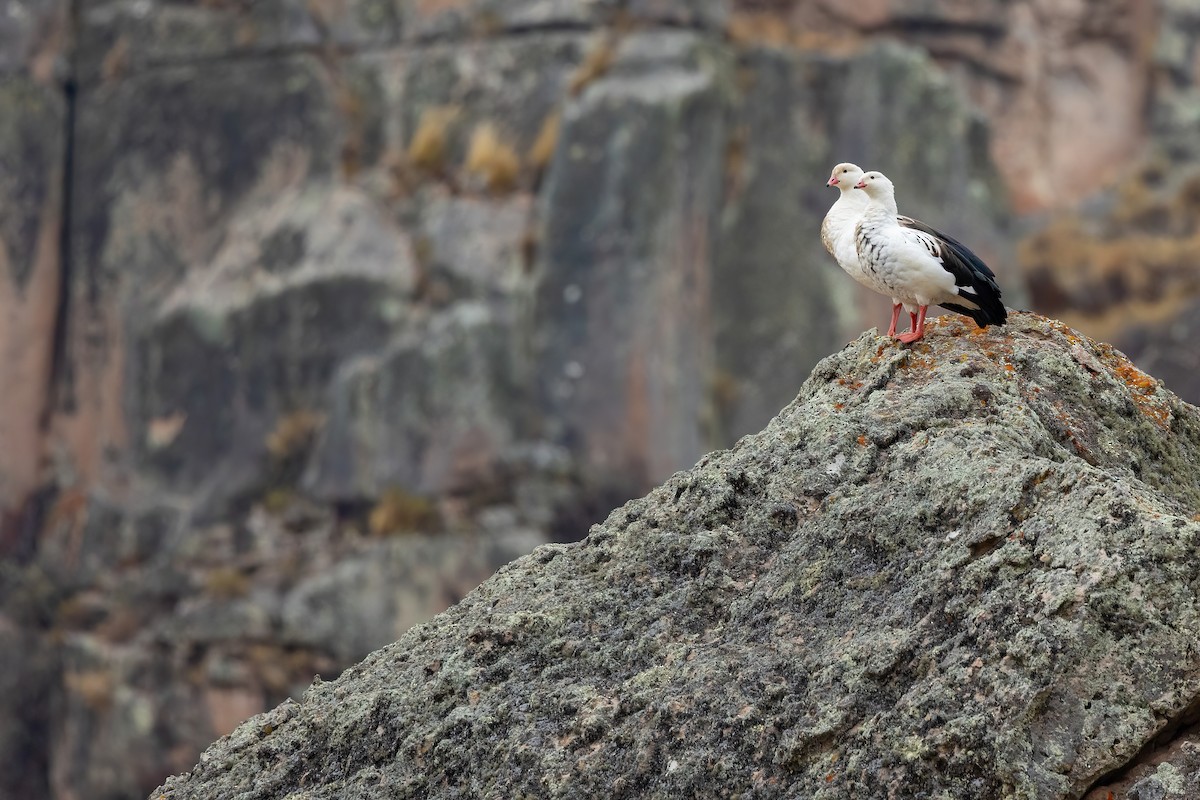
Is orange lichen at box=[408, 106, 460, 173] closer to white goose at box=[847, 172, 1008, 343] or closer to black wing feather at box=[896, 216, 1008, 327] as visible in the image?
white goose at box=[847, 172, 1008, 343]

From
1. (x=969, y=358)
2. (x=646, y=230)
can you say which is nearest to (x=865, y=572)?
(x=969, y=358)

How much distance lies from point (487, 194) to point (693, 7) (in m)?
3.94

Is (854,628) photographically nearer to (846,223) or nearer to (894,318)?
(894,318)

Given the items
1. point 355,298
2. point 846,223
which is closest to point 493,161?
point 355,298

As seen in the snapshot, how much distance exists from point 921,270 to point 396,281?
20.3 metres

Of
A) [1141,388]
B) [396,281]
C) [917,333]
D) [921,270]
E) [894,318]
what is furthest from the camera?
[396,281]

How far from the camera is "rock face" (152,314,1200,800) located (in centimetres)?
437

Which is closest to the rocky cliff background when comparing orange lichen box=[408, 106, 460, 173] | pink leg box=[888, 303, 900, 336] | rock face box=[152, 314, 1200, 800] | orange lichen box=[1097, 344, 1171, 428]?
orange lichen box=[408, 106, 460, 173]

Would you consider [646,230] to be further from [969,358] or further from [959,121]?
[969,358]

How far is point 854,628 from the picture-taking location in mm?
4891

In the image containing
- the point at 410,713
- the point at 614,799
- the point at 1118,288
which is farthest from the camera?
the point at 1118,288

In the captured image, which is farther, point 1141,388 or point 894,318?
point 894,318

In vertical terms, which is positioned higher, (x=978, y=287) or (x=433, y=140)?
(x=433, y=140)

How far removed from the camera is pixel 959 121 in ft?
89.9
